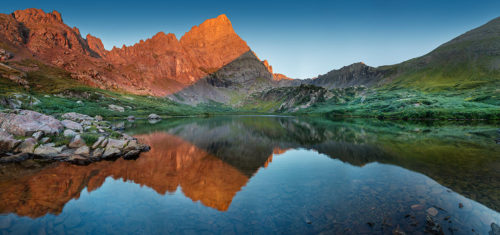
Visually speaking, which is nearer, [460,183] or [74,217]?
[74,217]

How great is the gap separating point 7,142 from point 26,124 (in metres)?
3.06

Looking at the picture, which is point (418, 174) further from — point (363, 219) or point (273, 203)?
point (273, 203)

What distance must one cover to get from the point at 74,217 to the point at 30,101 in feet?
420

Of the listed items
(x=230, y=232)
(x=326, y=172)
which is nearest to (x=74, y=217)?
(x=230, y=232)

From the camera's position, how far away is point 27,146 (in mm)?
22641

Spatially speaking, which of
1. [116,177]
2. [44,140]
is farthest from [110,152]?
[44,140]

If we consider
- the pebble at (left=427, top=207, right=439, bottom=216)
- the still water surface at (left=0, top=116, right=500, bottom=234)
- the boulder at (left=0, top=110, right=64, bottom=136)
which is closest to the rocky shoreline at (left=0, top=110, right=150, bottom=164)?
the boulder at (left=0, top=110, right=64, bottom=136)

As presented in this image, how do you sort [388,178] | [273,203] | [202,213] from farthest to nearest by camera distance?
[388,178]
[273,203]
[202,213]

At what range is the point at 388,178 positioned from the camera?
16.8 metres

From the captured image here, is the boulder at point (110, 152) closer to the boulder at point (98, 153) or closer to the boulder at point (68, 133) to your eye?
the boulder at point (98, 153)

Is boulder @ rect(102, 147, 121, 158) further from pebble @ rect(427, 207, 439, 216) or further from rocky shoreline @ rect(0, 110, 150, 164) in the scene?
pebble @ rect(427, 207, 439, 216)

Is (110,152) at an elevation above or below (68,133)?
below

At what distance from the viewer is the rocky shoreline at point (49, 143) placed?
862 inches

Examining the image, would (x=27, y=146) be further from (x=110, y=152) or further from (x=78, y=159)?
(x=110, y=152)
